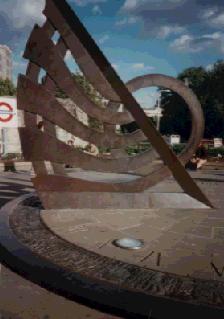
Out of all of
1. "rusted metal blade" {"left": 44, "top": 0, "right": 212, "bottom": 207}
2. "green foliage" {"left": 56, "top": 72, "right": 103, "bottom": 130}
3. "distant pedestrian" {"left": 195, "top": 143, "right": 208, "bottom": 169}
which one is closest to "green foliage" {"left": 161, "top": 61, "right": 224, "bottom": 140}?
"green foliage" {"left": 56, "top": 72, "right": 103, "bottom": 130}

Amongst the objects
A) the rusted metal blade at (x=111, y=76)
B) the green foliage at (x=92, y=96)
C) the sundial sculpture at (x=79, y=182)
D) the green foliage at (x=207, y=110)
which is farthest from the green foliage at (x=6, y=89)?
the rusted metal blade at (x=111, y=76)

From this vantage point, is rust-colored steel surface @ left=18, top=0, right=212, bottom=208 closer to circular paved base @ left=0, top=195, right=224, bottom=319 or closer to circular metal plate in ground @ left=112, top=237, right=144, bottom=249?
circular metal plate in ground @ left=112, top=237, right=144, bottom=249

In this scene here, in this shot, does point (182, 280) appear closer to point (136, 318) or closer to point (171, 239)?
point (136, 318)

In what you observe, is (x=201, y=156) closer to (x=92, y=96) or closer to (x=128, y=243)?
(x=128, y=243)

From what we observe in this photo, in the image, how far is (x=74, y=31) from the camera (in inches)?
230

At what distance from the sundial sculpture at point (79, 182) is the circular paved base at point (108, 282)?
1 cm

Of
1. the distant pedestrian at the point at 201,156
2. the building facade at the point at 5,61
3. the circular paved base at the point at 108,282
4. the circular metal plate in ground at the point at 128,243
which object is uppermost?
the building facade at the point at 5,61

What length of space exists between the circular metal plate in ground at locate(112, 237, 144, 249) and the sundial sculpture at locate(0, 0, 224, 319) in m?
0.41

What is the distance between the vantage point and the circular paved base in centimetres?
320

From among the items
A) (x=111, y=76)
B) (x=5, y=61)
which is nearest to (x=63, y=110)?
(x=111, y=76)

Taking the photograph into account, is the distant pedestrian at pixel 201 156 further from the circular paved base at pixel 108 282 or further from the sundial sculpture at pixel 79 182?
the circular paved base at pixel 108 282

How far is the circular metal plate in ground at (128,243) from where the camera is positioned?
4.75 m

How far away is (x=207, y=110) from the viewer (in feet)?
148

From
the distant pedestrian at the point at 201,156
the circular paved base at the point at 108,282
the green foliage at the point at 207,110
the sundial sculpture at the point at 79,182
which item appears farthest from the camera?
the green foliage at the point at 207,110
